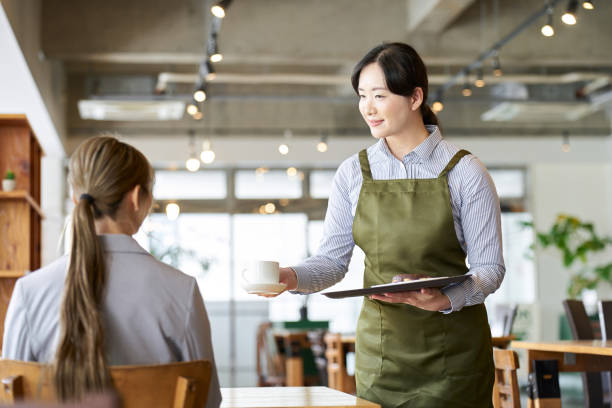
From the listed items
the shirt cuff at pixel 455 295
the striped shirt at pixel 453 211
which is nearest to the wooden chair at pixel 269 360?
the striped shirt at pixel 453 211

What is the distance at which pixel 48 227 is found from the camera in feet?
37.8

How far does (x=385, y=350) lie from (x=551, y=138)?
36.3 feet

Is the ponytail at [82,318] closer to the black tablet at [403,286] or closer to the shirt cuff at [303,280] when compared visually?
the black tablet at [403,286]

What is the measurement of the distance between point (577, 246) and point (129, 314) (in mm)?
11803

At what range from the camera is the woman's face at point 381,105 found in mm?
2305

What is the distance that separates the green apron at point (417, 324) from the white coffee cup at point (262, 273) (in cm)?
31

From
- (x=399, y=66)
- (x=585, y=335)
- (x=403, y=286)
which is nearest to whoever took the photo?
(x=403, y=286)

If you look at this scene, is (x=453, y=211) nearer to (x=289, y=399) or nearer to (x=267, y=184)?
(x=289, y=399)

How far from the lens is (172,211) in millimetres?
12195

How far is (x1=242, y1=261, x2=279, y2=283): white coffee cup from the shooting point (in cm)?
210

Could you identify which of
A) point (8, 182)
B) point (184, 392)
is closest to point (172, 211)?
point (8, 182)

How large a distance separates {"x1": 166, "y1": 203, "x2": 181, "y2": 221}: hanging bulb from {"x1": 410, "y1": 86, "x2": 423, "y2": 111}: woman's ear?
10054mm

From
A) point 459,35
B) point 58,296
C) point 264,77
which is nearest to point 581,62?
point 459,35

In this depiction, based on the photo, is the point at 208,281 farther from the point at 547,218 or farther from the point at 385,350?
the point at 385,350
